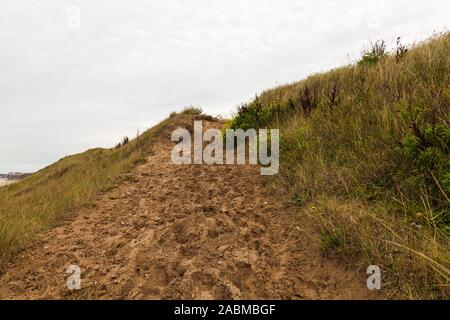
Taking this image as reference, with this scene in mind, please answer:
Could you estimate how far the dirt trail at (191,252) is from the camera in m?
3.31

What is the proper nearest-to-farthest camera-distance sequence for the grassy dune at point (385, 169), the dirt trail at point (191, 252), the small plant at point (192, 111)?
the grassy dune at point (385, 169) → the dirt trail at point (191, 252) → the small plant at point (192, 111)

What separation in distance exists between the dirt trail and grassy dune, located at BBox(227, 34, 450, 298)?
0.97 ft

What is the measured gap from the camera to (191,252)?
4016 mm

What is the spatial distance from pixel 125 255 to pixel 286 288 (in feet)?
6.63

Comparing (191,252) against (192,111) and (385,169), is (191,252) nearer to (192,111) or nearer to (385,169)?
(385,169)

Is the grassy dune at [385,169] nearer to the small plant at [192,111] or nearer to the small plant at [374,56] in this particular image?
the small plant at [374,56]

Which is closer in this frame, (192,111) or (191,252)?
(191,252)

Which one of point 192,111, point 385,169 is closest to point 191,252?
point 385,169

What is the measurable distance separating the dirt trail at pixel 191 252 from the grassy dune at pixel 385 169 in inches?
11.6

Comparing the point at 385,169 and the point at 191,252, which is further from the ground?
the point at 385,169

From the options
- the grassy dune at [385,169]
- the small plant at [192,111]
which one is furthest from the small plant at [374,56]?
the small plant at [192,111]

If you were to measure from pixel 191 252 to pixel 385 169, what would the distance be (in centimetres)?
242
